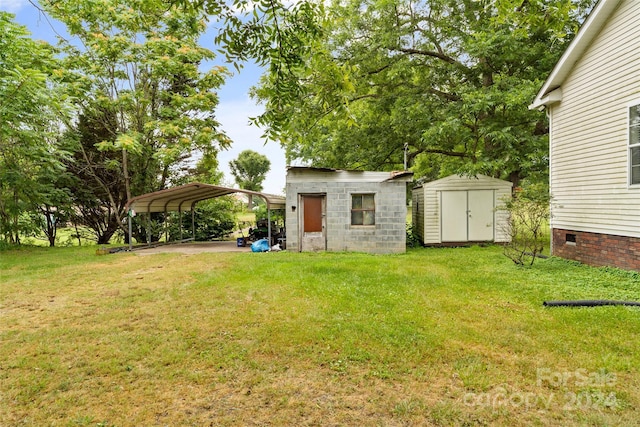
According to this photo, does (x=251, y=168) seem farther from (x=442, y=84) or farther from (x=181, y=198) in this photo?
(x=442, y=84)

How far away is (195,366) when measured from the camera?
11.0 feet

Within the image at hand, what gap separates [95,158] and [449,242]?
15.0m

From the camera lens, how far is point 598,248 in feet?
23.7

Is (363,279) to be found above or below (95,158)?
below

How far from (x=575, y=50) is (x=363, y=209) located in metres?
6.50

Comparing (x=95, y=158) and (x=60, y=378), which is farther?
(x=95, y=158)

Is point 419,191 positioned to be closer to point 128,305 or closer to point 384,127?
point 384,127

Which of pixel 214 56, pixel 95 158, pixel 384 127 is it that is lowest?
pixel 95 158

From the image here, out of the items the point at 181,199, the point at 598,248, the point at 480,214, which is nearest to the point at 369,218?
the point at 480,214

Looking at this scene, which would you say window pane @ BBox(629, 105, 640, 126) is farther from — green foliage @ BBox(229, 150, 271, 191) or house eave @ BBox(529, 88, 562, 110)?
green foliage @ BBox(229, 150, 271, 191)

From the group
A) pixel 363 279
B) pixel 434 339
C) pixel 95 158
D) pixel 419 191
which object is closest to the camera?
pixel 434 339

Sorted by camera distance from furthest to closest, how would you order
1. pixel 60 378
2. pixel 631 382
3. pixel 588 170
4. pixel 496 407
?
pixel 588 170 < pixel 60 378 < pixel 631 382 < pixel 496 407

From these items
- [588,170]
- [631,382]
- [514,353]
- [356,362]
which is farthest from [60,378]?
[588,170]

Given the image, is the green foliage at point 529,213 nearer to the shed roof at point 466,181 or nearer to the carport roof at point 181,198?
the shed roof at point 466,181
